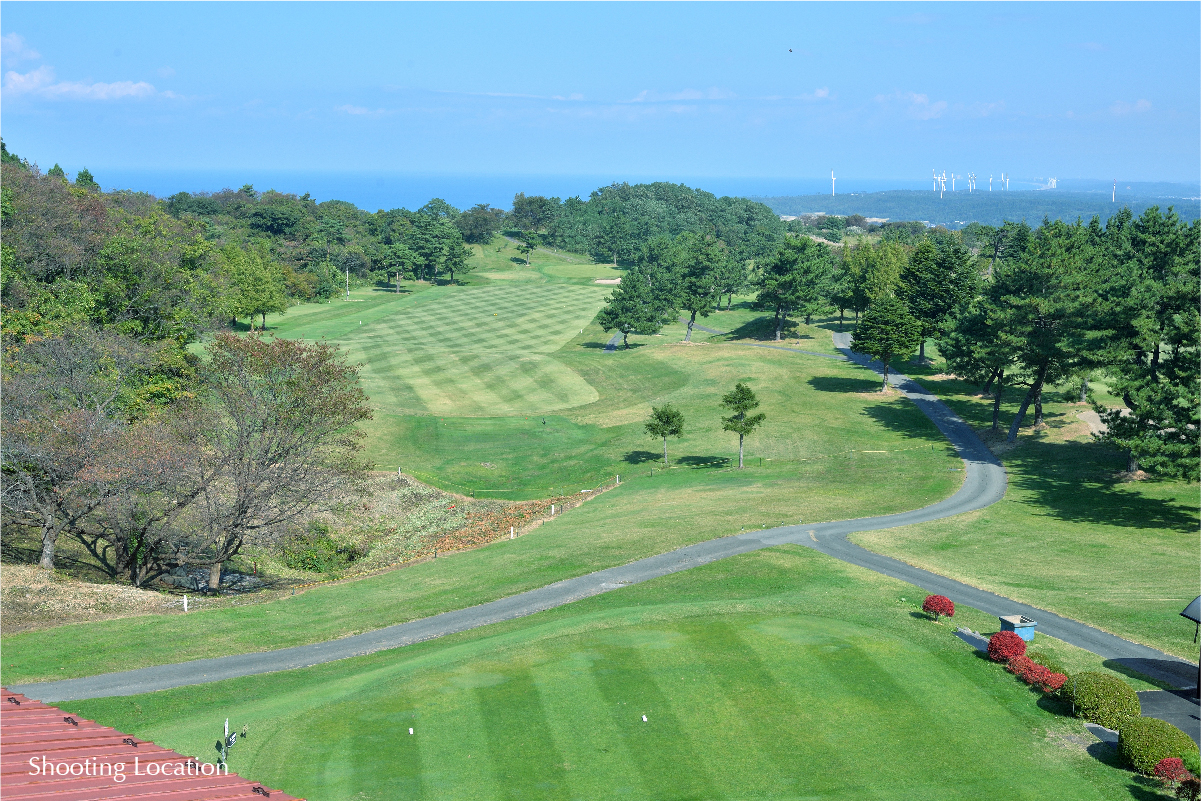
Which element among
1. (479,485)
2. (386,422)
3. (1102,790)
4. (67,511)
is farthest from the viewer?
(386,422)

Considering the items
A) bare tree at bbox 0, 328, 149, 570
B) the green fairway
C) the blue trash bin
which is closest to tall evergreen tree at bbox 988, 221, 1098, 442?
the green fairway

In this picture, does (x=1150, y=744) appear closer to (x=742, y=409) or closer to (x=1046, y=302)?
(x=742, y=409)

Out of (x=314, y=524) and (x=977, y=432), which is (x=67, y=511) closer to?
(x=314, y=524)

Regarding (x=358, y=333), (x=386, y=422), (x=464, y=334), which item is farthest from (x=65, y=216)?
(x=464, y=334)

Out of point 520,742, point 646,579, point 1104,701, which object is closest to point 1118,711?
point 1104,701

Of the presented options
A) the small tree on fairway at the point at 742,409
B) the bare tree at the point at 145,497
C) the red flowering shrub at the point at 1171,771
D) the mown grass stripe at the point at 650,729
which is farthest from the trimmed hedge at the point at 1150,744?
the small tree on fairway at the point at 742,409

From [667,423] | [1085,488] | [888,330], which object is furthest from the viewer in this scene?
[888,330]
